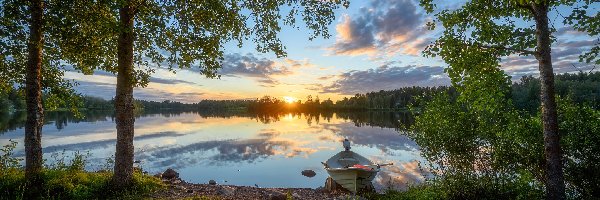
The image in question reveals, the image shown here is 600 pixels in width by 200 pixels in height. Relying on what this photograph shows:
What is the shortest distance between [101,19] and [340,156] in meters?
16.2

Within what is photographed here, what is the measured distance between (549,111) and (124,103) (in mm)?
13363

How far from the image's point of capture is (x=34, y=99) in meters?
11.9

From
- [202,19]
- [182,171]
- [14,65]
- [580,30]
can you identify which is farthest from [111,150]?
[580,30]

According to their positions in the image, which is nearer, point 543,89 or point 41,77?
point 543,89

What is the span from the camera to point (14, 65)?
43.4 feet

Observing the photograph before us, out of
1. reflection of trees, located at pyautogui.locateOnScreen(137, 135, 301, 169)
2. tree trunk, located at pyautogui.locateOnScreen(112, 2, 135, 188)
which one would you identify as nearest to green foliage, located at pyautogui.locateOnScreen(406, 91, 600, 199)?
tree trunk, located at pyautogui.locateOnScreen(112, 2, 135, 188)

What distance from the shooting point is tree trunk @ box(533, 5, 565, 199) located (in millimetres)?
9656

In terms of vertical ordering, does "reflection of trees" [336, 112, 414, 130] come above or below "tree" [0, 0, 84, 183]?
below

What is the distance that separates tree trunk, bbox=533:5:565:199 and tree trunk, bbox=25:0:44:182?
15225 millimetres

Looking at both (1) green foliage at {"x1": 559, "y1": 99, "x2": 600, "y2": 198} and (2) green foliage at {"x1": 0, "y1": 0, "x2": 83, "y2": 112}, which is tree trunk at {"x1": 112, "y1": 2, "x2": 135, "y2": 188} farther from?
(1) green foliage at {"x1": 559, "y1": 99, "x2": 600, "y2": 198}

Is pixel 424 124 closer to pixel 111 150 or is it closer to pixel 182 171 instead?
pixel 182 171

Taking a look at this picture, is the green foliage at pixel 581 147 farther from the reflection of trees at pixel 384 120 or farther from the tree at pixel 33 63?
the reflection of trees at pixel 384 120

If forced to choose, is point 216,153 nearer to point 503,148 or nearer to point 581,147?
point 503,148

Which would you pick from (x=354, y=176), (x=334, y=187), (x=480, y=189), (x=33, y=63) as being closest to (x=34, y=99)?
(x=33, y=63)
